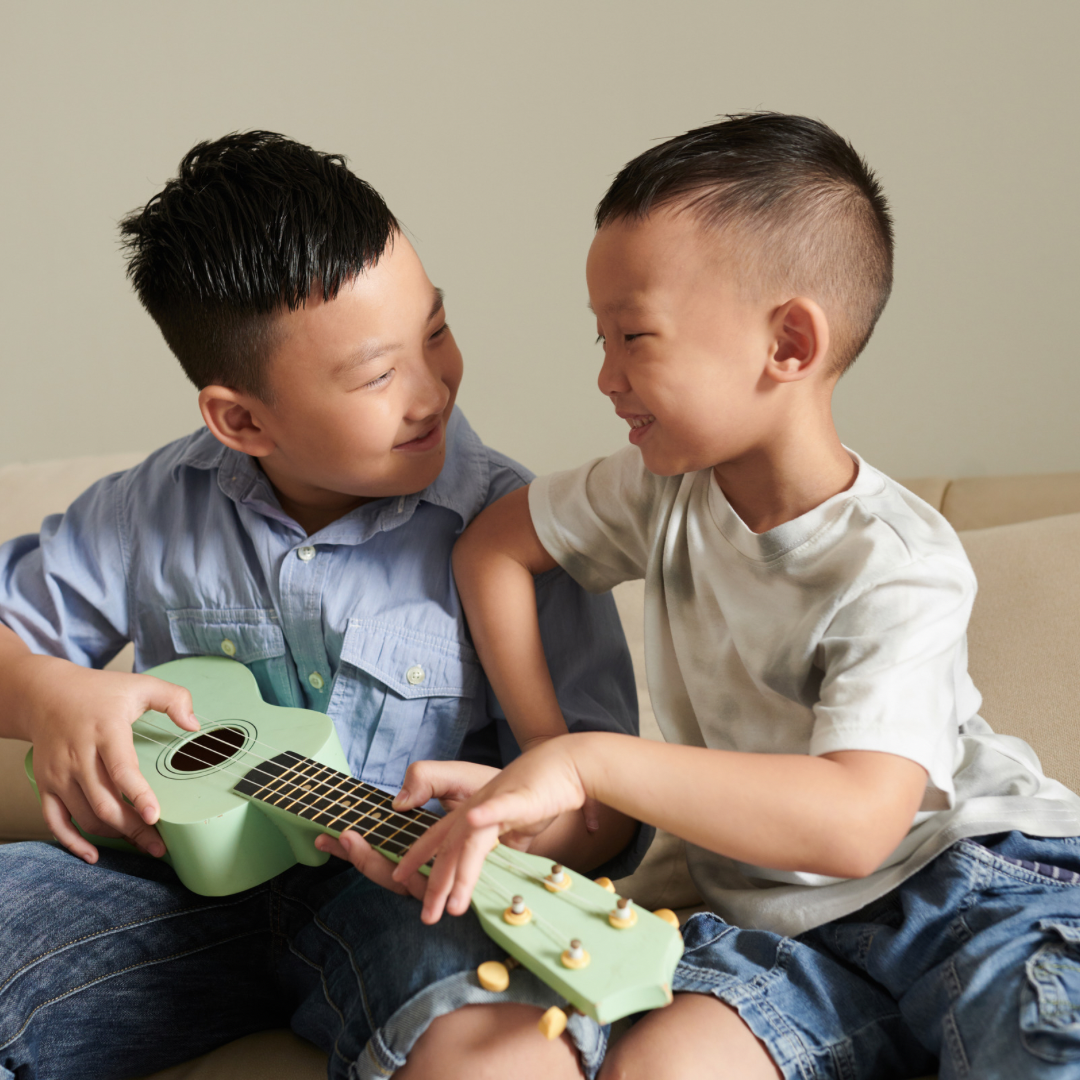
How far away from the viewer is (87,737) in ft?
2.81

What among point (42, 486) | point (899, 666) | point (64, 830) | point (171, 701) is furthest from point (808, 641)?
point (42, 486)

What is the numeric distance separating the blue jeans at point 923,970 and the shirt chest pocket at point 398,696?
12.0 inches

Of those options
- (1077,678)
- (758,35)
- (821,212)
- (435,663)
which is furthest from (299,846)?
(758,35)

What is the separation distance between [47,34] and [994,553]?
6.47ft

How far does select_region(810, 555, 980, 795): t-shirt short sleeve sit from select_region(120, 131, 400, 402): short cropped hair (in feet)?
1.61

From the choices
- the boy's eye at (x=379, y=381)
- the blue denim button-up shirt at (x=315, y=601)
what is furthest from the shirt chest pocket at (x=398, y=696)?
the boy's eye at (x=379, y=381)

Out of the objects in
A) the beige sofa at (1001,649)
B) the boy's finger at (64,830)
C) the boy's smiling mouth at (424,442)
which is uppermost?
the boy's smiling mouth at (424,442)

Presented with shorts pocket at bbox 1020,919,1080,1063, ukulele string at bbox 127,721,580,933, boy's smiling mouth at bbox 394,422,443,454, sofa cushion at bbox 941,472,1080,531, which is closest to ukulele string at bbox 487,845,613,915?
ukulele string at bbox 127,721,580,933

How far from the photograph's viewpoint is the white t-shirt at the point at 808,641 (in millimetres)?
689

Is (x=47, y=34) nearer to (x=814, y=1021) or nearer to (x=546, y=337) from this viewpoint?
(x=546, y=337)

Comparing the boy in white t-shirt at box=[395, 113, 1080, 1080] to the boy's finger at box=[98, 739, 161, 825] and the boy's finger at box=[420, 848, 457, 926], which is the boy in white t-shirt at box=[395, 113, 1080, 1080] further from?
the boy's finger at box=[98, 739, 161, 825]

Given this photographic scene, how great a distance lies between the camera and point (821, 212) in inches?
29.9

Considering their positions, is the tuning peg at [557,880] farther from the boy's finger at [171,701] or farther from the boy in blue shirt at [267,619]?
the boy's finger at [171,701]

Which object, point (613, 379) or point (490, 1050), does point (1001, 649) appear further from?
point (490, 1050)
